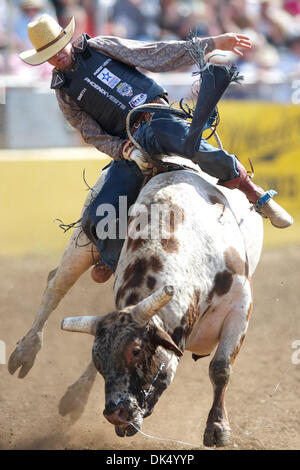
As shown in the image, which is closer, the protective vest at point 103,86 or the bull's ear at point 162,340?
the bull's ear at point 162,340

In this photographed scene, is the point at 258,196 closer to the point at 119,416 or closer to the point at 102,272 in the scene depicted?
the point at 102,272

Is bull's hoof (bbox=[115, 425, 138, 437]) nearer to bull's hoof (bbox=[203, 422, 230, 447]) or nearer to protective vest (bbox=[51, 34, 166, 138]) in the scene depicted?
bull's hoof (bbox=[203, 422, 230, 447])

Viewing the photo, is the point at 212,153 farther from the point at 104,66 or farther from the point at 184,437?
the point at 184,437

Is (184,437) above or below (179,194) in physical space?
below

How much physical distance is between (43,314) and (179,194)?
1.86 meters

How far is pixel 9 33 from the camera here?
8250mm

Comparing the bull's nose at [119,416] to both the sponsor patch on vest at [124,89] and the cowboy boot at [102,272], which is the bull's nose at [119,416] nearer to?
the cowboy boot at [102,272]

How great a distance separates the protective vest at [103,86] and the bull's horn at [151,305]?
1650mm

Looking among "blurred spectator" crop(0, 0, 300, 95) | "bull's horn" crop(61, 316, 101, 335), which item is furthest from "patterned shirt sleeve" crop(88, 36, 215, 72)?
"blurred spectator" crop(0, 0, 300, 95)

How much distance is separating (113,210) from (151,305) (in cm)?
134

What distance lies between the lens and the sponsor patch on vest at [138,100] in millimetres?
4766

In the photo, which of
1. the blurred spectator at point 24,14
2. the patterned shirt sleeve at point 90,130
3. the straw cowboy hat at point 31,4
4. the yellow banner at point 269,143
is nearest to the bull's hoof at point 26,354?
the patterned shirt sleeve at point 90,130

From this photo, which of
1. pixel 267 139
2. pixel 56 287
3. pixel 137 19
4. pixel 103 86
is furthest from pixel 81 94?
pixel 137 19
